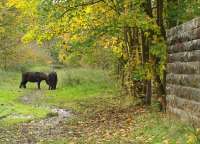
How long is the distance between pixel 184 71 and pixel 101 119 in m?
6.00

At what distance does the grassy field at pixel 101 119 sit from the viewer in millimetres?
13797

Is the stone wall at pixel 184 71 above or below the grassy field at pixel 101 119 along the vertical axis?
above

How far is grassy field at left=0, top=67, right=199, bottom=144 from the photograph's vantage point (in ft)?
45.3

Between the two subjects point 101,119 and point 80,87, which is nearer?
point 101,119

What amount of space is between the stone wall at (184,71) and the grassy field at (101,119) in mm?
433

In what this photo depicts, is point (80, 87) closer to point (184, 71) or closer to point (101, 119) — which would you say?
point (101, 119)

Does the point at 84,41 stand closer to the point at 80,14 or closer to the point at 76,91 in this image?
the point at 80,14

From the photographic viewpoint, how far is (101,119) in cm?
1966

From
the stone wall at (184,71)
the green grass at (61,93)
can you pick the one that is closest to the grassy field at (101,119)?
the green grass at (61,93)

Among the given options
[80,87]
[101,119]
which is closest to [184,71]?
[101,119]

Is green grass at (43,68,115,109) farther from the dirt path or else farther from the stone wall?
the stone wall

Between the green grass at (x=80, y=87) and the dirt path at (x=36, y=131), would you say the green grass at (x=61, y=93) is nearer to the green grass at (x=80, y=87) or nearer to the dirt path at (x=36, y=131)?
the green grass at (x=80, y=87)

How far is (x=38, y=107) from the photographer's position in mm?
25484

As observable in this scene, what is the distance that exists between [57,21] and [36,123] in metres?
3.89
